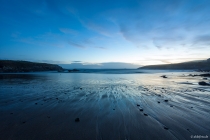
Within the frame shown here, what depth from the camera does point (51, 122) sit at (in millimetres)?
5262

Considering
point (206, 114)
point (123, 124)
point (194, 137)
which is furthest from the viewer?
point (206, 114)

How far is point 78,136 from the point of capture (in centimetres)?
416

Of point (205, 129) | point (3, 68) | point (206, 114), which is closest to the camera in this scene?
point (205, 129)

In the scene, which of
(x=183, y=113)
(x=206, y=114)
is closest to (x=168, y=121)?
(x=183, y=113)

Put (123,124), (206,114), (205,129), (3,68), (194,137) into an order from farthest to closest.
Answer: (3,68) → (206,114) → (123,124) → (205,129) → (194,137)

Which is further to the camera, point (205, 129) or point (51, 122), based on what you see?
point (51, 122)

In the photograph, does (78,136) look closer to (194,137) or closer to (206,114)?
(194,137)

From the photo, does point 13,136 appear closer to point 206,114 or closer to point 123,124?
point 123,124

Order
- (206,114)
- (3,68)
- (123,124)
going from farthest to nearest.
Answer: (3,68) < (206,114) < (123,124)

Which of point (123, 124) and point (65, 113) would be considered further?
point (65, 113)

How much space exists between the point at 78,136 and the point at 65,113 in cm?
258

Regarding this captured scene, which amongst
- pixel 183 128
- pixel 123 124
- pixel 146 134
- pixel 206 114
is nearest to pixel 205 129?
pixel 183 128

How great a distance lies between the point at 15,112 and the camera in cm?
645

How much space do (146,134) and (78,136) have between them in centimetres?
270
